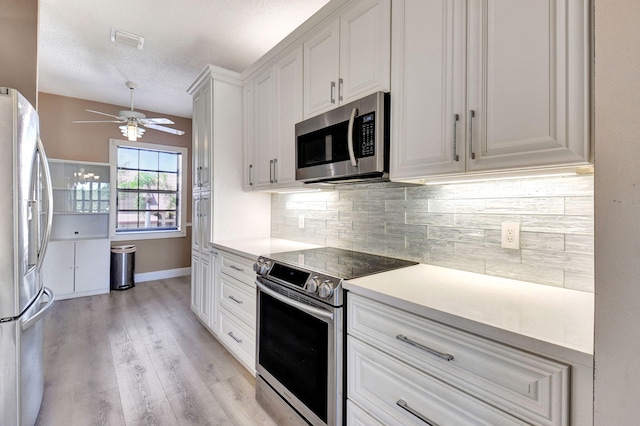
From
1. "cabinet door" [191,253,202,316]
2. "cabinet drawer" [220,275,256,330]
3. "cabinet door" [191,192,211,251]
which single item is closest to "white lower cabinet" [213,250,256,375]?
"cabinet drawer" [220,275,256,330]

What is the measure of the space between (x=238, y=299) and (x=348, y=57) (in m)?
1.89

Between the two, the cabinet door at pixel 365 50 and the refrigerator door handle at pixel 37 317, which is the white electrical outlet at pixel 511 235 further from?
the refrigerator door handle at pixel 37 317

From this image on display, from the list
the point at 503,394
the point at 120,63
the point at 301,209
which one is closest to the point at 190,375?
the point at 301,209

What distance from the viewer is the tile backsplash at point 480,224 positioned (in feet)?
4.02

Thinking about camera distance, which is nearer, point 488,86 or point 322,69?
point 488,86

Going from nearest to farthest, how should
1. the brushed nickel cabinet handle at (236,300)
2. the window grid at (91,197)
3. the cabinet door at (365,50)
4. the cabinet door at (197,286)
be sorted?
the cabinet door at (365,50)
the brushed nickel cabinet handle at (236,300)
the cabinet door at (197,286)
the window grid at (91,197)

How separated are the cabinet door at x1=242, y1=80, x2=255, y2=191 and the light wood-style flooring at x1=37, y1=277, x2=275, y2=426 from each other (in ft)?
5.14

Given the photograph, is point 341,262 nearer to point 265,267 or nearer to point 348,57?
point 265,267

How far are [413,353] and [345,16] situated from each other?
1.86m

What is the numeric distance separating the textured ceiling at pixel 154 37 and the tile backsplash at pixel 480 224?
5.16 ft

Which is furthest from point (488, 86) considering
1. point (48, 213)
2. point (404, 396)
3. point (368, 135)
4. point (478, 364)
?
point (48, 213)

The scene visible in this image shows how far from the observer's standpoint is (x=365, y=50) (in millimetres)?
1673

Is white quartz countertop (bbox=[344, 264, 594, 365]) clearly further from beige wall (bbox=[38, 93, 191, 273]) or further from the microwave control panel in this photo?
beige wall (bbox=[38, 93, 191, 273])

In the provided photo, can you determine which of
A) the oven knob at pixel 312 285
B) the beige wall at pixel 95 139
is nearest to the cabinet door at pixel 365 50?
the oven knob at pixel 312 285
